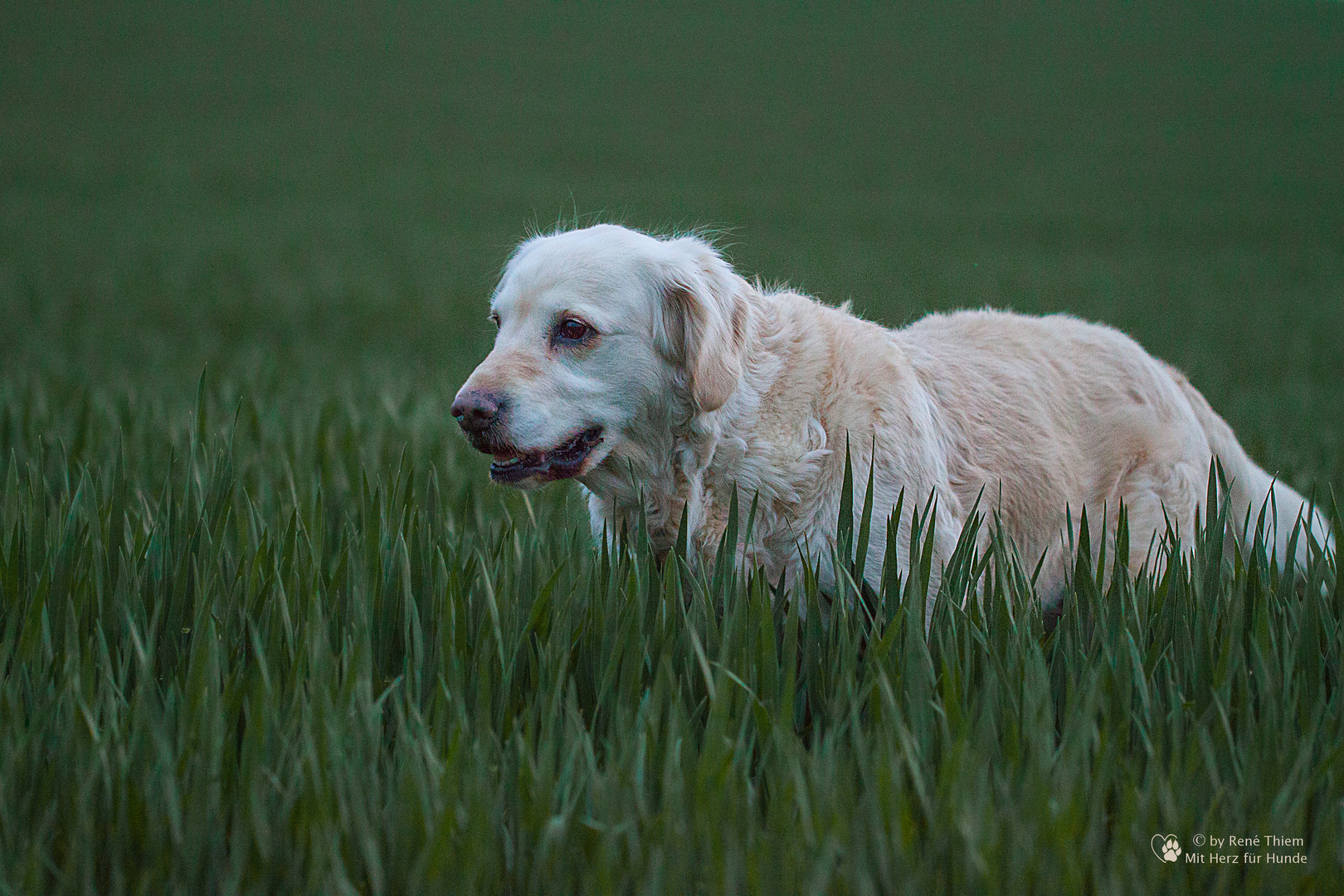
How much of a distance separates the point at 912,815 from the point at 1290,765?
0.69m

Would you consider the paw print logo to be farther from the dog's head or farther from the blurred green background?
the blurred green background

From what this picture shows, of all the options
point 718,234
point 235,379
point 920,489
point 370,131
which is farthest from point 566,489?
point 370,131

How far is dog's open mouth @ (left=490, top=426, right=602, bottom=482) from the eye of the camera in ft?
8.95

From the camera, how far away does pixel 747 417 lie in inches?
111

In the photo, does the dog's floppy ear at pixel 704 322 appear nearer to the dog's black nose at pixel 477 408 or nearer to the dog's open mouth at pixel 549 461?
the dog's open mouth at pixel 549 461

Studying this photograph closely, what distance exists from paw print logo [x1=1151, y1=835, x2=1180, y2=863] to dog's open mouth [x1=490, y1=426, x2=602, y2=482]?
1542mm

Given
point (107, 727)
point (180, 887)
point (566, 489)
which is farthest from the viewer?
point (566, 489)

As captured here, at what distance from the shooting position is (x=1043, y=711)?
192cm

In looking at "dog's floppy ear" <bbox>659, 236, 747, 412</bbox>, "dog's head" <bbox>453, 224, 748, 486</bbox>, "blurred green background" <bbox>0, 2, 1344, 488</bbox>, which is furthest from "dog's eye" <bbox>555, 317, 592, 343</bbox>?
"blurred green background" <bbox>0, 2, 1344, 488</bbox>

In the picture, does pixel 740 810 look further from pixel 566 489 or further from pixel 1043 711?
pixel 566 489

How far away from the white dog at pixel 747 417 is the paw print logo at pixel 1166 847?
2.99 feet

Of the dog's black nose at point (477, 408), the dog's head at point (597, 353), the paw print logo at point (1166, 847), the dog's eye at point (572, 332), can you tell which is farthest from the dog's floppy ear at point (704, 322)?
the paw print logo at point (1166, 847)

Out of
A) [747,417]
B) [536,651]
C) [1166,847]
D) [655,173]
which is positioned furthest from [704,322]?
[655,173]

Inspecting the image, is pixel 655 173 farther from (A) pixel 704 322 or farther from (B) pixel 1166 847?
(B) pixel 1166 847
